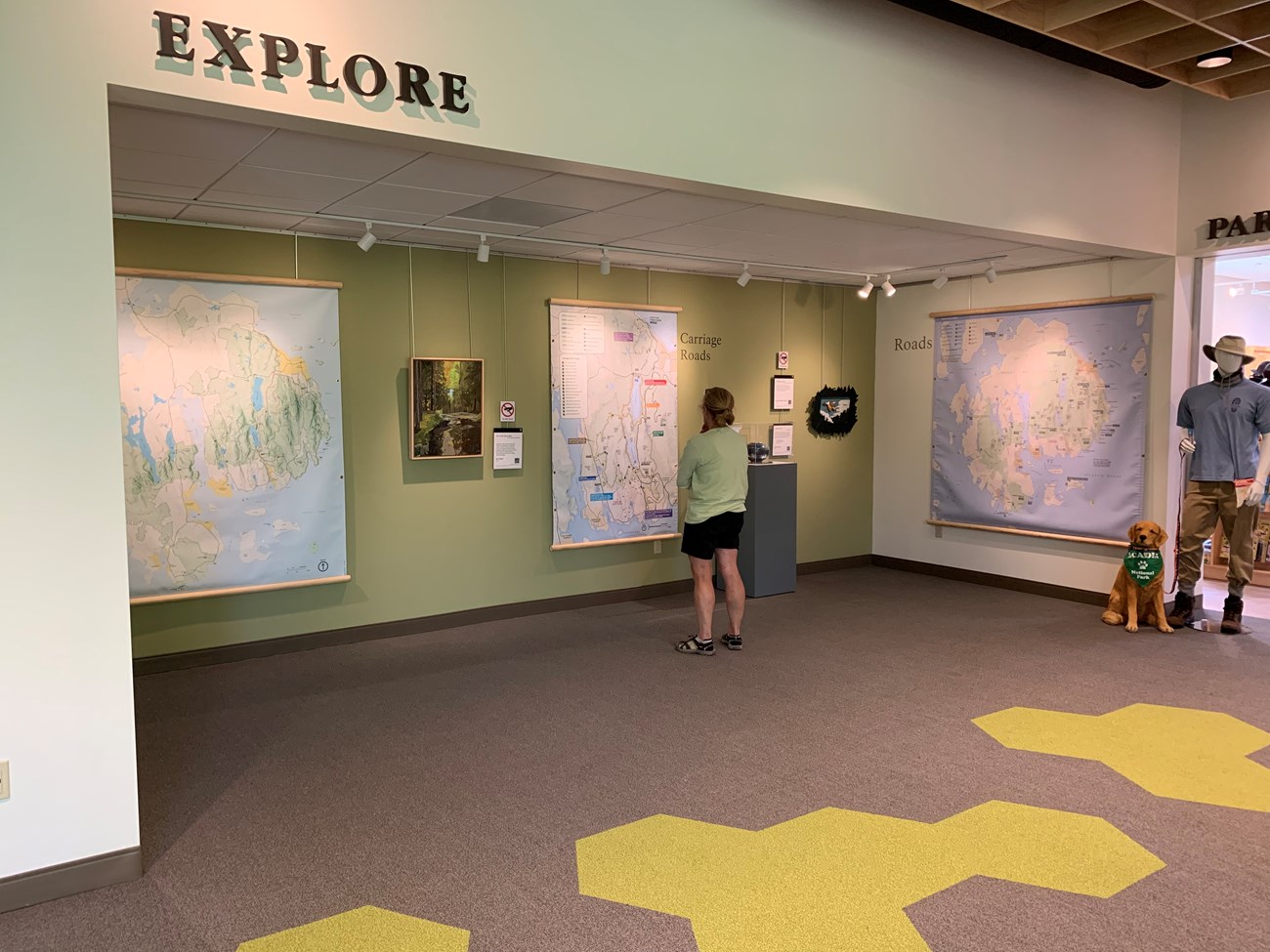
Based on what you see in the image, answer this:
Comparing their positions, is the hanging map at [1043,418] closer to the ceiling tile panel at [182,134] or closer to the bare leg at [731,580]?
the bare leg at [731,580]

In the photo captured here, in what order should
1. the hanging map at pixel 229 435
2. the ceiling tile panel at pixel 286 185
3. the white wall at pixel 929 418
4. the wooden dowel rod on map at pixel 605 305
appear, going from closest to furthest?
the ceiling tile panel at pixel 286 185
the hanging map at pixel 229 435
the white wall at pixel 929 418
the wooden dowel rod on map at pixel 605 305

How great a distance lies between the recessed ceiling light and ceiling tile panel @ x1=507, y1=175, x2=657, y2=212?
3.23 metres

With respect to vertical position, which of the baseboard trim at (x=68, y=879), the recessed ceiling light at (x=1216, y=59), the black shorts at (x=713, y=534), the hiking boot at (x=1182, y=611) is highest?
the recessed ceiling light at (x=1216, y=59)

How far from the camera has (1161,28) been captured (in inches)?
181

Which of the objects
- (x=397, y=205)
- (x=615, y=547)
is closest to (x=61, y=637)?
(x=397, y=205)

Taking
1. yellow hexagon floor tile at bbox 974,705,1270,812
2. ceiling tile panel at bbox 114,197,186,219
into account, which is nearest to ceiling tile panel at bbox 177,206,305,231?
ceiling tile panel at bbox 114,197,186,219

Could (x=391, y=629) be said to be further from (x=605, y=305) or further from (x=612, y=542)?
(x=605, y=305)

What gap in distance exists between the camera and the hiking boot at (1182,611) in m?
6.12

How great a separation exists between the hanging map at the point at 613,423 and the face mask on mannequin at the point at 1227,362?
3639 millimetres

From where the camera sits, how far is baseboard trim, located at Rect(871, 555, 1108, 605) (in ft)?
22.6

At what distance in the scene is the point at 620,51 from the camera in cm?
373

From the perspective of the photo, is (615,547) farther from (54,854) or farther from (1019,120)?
(54,854)

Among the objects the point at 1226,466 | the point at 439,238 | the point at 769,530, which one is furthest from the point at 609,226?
the point at 1226,466

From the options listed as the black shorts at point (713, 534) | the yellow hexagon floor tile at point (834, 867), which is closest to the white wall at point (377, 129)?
the yellow hexagon floor tile at point (834, 867)
